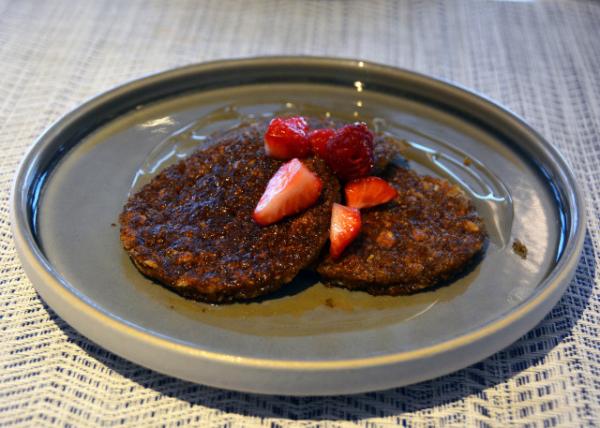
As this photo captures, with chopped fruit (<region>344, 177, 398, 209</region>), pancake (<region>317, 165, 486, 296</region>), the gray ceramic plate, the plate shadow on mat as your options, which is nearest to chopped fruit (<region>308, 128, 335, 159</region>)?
chopped fruit (<region>344, 177, 398, 209</region>)

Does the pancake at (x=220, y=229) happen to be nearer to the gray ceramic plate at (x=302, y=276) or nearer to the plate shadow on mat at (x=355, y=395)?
the gray ceramic plate at (x=302, y=276)

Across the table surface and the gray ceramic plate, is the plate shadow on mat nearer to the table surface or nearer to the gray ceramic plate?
the table surface

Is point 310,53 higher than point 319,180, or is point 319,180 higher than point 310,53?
point 319,180

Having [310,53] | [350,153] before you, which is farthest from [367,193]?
[310,53]

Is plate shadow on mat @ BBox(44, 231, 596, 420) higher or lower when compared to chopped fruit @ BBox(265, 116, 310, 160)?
lower

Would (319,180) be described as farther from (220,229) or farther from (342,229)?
(220,229)

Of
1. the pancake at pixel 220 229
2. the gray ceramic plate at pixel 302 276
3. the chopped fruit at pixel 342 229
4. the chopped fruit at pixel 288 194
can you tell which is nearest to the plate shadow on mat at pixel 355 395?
the gray ceramic plate at pixel 302 276
